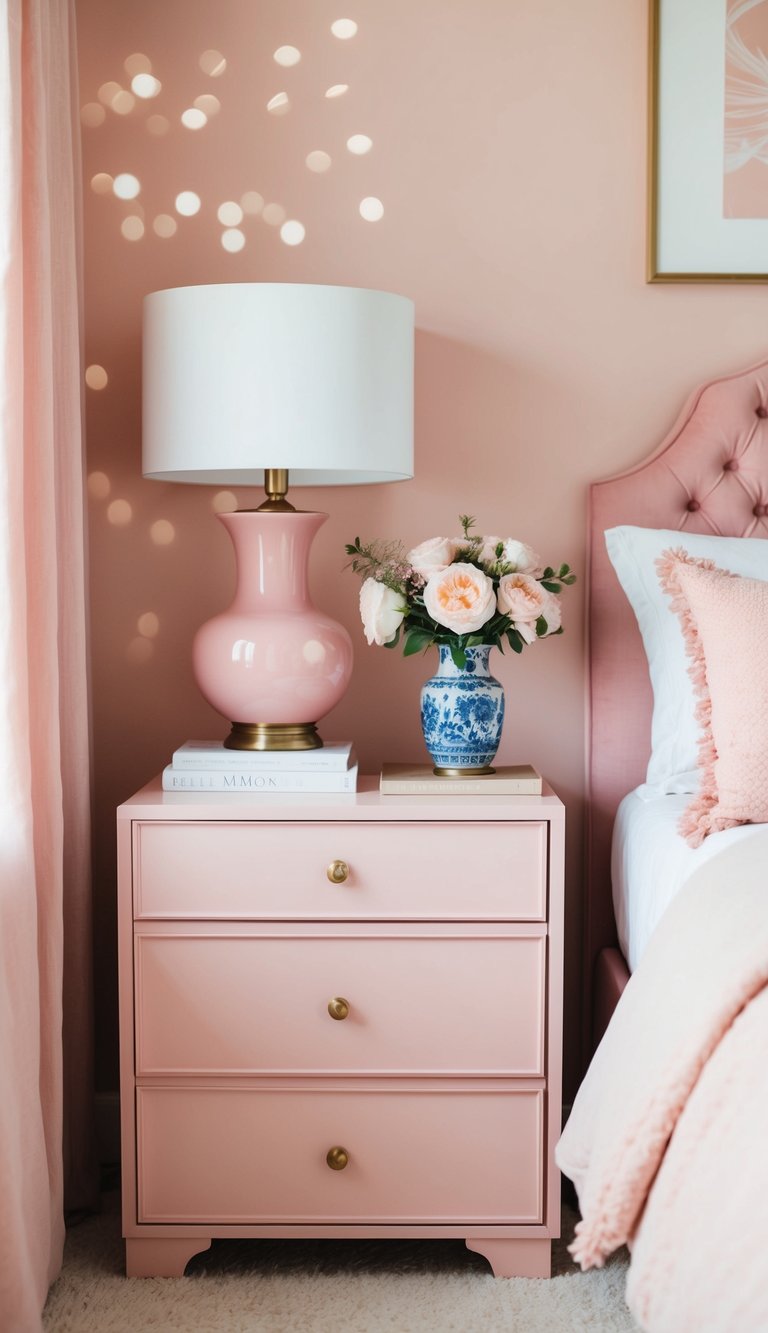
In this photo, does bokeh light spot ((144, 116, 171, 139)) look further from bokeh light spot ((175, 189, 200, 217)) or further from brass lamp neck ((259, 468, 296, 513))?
brass lamp neck ((259, 468, 296, 513))

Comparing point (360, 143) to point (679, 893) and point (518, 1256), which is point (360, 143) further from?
point (518, 1256)

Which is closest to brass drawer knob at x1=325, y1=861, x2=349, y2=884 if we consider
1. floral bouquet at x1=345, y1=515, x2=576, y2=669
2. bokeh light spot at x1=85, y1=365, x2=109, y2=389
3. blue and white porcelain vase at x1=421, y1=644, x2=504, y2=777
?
blue and white porcelain vase at x1=421, y1=644, x2=504, y2=777

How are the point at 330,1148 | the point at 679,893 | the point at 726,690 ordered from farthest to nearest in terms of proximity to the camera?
the point at 330,1148
the point at 726,690
the point at 679,893

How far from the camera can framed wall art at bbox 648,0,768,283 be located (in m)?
2.14

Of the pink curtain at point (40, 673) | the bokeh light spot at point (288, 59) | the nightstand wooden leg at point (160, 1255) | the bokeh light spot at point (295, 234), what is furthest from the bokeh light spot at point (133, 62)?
the nightstand wooden leg at point (160, 1255)

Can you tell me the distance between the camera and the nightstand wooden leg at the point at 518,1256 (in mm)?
1816

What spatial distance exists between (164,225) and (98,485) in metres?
0.48

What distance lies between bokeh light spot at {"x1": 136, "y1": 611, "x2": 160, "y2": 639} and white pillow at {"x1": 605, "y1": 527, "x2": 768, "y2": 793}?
32.5 inches

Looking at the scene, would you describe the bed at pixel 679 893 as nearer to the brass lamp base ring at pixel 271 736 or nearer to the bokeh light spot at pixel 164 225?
the brass lamp base ring at pixel 271 736

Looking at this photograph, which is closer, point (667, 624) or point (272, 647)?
point (272, 647)

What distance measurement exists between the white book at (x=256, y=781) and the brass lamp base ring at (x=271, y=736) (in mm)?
92

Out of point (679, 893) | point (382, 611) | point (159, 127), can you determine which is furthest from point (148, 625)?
point (679, 893)

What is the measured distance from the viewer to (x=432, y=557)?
1871 mm

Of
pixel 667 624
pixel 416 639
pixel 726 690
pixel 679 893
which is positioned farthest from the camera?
pixel 667 624
